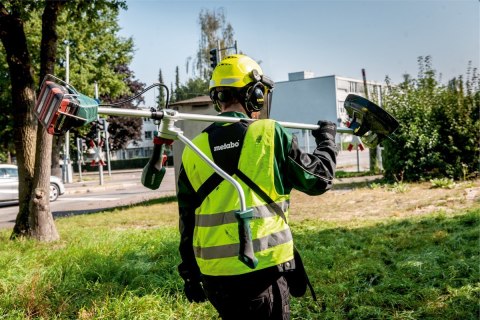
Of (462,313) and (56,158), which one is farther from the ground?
(56,158)

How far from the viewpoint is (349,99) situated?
12.2 feet

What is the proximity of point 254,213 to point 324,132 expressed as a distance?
730mm

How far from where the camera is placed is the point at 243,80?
8.84 feet

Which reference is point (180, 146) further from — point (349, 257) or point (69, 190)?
point (69, 190)

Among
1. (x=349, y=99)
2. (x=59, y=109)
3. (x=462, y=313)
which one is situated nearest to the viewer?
(x=59, y=109)

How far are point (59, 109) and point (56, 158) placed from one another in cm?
2739

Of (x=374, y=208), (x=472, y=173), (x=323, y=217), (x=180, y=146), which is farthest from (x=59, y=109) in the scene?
(x=472, y=173)

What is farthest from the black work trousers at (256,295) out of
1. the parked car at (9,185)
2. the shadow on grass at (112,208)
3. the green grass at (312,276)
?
the parked car at (9,185)

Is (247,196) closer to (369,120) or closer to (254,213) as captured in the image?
(254,213)

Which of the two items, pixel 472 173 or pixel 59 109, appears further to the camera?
pixel 472 173

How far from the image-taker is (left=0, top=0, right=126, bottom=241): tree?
793 centimetres

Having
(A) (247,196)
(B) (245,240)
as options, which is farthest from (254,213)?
(B) (245,240)

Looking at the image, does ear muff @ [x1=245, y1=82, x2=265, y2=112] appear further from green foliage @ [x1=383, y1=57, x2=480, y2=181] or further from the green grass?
green foliage @ [x1=383, y1=57, x2=480, y2=181]

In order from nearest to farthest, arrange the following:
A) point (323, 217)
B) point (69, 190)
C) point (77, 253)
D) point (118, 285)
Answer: point (118, 285)
point (77, 253)
point (323, 217)
point (69, 190)
